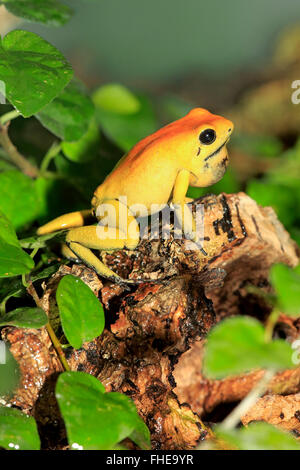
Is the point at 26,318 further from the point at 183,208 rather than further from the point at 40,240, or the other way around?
the point at 183,208

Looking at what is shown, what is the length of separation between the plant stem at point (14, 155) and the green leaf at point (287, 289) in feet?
3.85

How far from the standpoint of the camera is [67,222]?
165cm

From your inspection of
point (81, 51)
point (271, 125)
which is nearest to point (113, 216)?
point (271, 125)

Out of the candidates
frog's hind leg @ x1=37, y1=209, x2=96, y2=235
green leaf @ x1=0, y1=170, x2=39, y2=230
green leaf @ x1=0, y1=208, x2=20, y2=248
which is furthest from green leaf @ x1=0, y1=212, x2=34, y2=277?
green leaf @ x1=0, y1=170, x2=39, y2=230

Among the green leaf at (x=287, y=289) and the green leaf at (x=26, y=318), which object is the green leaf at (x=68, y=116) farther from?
the green leaf at (x=287, y=289)

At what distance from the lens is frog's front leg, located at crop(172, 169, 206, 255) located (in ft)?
4.76

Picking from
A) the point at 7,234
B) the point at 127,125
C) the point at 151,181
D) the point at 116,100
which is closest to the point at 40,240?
the point at 7,234

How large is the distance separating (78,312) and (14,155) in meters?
0.87

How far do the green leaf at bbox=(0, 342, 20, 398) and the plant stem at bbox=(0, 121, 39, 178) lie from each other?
30.6 inches

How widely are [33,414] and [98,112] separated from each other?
1323mm

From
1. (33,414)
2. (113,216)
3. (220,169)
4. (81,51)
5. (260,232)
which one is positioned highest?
(81,51)

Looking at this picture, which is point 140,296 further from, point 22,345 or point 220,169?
point 220,169

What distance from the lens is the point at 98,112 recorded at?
2119mm
